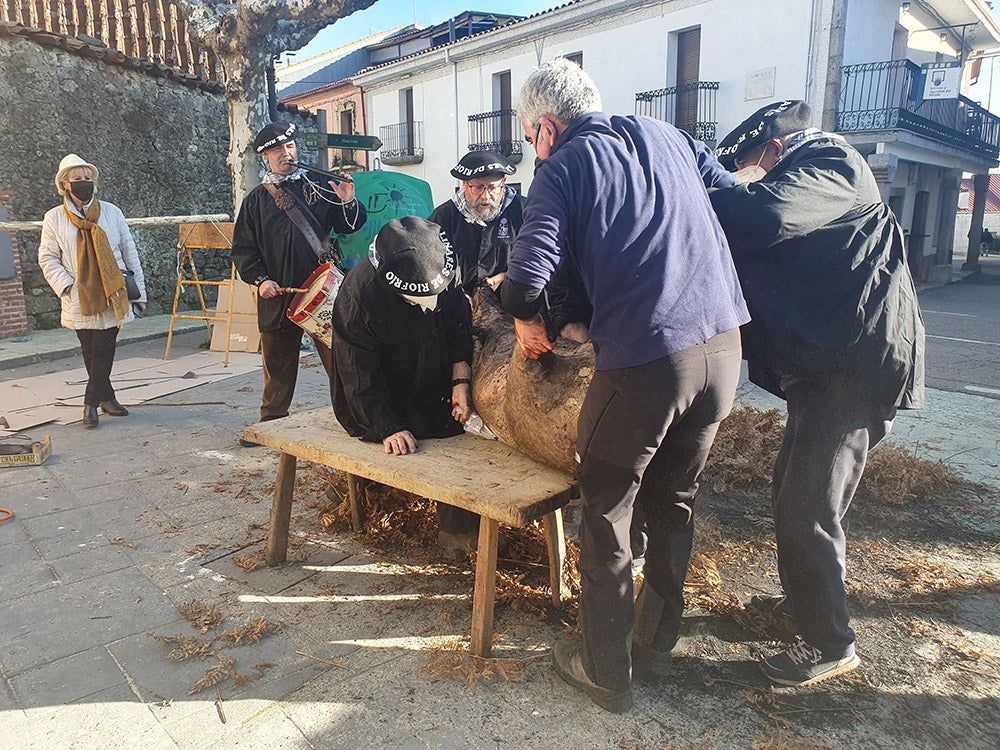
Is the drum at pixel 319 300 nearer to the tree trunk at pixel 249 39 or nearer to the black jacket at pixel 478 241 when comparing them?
the black jacket at pixel 478 241

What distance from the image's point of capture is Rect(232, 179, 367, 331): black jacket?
166 inches

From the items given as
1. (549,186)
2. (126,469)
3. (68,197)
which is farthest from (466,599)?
(68,197)

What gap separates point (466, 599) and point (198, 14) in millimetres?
7505

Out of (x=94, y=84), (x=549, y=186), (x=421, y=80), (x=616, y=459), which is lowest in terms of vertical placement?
(x=616, y=459)

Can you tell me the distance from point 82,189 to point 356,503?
3295 millimetres

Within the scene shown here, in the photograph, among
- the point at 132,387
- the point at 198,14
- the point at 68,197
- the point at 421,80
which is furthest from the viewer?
the point at 421,80

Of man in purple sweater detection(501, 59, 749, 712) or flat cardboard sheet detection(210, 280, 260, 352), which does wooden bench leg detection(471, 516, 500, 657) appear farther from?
flat cardboard sheet detection(210, 280, 260, 352)

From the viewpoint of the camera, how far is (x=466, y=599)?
2.79m

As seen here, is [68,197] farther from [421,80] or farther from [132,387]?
[421,80]

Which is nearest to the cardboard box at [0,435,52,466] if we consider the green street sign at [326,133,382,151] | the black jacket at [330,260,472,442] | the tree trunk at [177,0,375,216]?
the black jacket at [330,260,472,442]

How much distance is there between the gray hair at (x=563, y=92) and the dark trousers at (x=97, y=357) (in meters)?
4.15

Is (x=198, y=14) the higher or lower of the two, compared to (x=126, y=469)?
higher

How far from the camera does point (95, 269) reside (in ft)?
16.4

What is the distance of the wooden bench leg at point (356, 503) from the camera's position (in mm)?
3385
